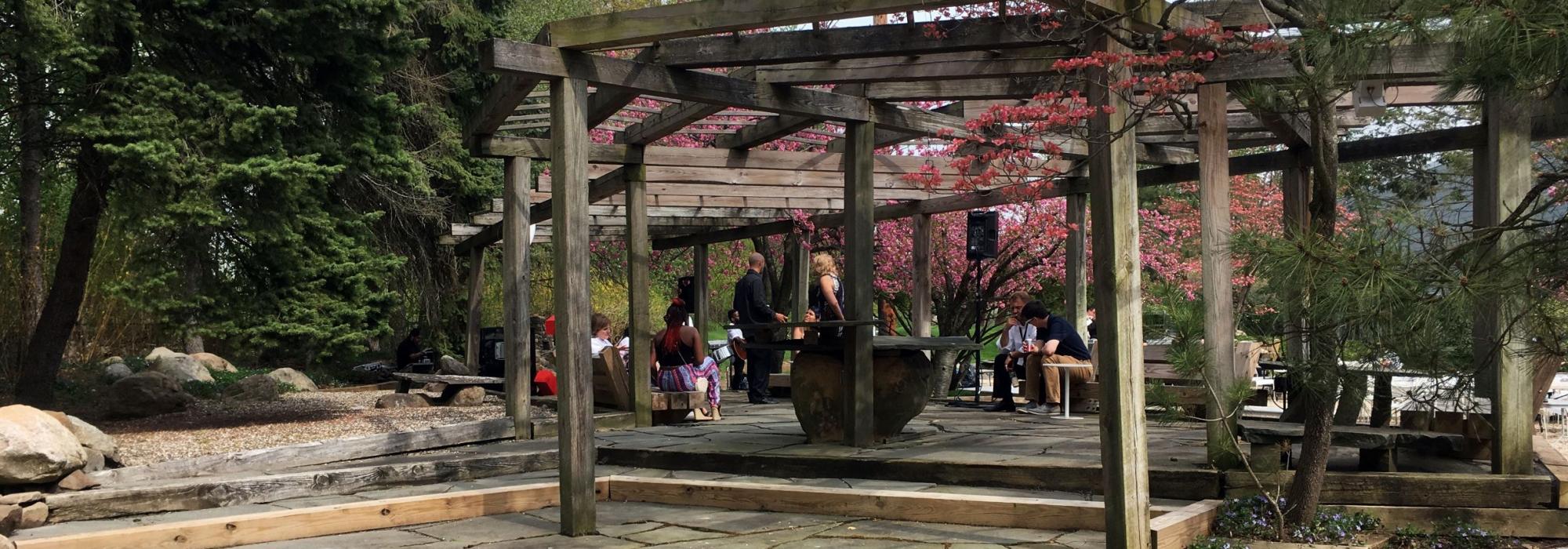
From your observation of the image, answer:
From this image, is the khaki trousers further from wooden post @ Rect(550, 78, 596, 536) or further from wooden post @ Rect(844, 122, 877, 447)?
wooden post @ Rect(550, 78, 596, 536)

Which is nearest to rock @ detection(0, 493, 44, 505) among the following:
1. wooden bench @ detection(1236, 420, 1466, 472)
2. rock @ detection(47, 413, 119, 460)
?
rock @ detection(47, 413, 119, 460)

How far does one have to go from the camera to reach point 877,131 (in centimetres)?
1070

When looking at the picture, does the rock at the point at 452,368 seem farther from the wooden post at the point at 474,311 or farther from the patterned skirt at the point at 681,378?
the patterned skirt at the point at 681,378

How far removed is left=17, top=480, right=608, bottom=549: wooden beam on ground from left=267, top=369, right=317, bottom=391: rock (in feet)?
35.1

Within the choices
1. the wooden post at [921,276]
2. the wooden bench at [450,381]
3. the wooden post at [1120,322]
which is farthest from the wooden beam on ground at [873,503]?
the wooden post at [921,276]

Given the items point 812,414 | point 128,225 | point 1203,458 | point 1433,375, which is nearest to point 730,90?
point 812,414

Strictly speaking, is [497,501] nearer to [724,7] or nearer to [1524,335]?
[724,7]

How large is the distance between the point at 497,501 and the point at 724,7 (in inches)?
115

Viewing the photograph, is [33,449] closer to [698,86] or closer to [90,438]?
[90,438]

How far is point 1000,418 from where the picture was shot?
1037 cm

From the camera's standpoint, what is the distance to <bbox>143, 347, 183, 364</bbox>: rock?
16.1m

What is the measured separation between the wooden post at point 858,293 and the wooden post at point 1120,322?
3.00 m

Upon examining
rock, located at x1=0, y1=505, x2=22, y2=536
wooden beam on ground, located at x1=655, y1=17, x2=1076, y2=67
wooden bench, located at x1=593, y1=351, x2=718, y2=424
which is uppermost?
wooden beam on ground, located at x1=655, y1=17, x2=1076, y2=67

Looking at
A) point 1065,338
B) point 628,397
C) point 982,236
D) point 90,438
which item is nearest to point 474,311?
point 628,397
